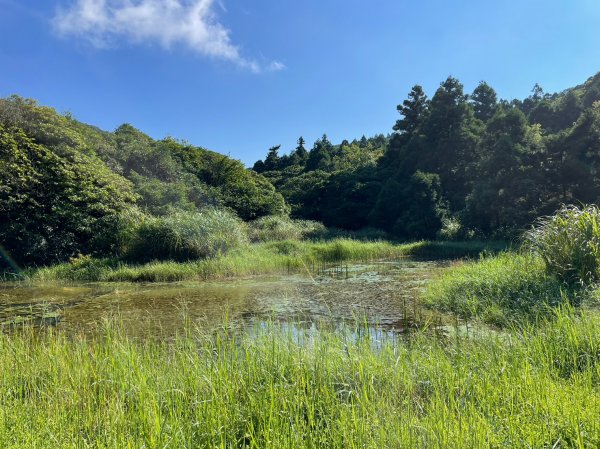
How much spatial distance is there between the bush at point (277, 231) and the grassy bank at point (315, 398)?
18197mm

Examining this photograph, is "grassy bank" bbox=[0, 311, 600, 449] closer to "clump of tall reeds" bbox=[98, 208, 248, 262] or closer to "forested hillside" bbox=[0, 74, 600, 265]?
"clump of tall reeds" bbox=[98, 208, 248, 262]

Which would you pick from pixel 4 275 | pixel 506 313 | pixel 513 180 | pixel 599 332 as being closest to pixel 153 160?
pixel 4 275

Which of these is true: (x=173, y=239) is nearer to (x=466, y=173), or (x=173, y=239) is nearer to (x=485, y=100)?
(x=466, y=173)

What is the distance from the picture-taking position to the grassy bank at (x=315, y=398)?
2158 mm

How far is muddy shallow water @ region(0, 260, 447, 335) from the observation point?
6586 millimetres

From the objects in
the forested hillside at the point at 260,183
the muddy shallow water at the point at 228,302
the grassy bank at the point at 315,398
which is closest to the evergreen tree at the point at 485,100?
the forested hillside at the point at 260,183

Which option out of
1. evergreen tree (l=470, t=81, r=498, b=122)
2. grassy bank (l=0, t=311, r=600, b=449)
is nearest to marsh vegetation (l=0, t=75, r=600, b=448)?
grassy bank (l=0, t=311, r=600, b=449)

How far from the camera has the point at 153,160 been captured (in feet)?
79.8

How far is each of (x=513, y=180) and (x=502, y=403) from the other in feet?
71.8

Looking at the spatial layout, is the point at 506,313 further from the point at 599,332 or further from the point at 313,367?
the point at 313,367

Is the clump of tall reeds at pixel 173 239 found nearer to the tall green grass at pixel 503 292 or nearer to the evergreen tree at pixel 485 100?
the tall green grass at pixel 503 292

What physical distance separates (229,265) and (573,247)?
1011 centimetres

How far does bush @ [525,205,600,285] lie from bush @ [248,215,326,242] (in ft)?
51.9

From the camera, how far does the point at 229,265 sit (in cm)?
1359
